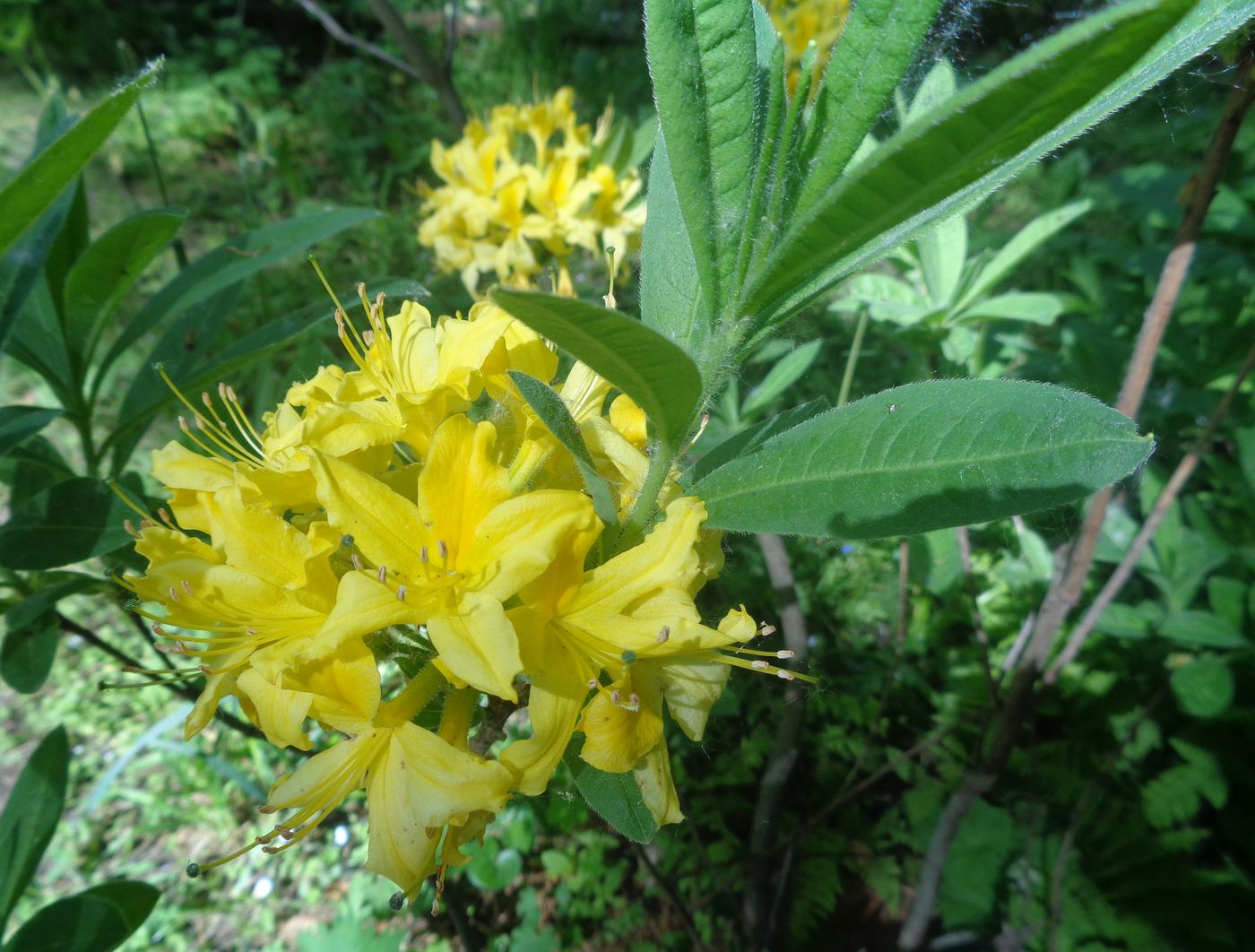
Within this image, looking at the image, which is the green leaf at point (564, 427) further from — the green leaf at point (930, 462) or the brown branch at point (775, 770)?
the brown branch at point (775, 770)

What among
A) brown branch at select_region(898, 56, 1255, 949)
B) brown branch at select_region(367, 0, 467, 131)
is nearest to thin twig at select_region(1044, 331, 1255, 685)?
brown branch at select_region(898, 56, 1255, 949)

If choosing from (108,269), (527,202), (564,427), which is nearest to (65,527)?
(108,269)

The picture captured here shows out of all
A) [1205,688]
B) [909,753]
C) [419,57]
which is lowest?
[1205,688]

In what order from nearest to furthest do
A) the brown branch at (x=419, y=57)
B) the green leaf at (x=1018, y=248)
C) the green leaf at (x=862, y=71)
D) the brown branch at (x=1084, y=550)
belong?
the green leaf at (x=862, y=71) → the brown branch at (x=1084, y=550) → the green leaf at (x=1018, y=248) → the brown branch at (x=419, y=57)

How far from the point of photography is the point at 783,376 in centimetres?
176

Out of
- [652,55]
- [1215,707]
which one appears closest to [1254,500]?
[1215,707]

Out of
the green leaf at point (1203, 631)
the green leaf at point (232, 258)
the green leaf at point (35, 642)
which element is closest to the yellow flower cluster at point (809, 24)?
the green leaf at point (232, 258)

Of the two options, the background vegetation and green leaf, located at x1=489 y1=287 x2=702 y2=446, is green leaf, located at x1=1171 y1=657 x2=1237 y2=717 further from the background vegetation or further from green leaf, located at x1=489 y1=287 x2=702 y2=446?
green leaf, located at x1=489 y1=287 x2=702 y2=446

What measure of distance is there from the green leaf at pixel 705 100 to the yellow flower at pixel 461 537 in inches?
10.2

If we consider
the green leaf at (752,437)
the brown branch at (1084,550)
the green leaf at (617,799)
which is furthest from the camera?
the brown branch at (1084,550)

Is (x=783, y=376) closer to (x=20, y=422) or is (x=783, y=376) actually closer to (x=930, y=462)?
(x=930, y=462)

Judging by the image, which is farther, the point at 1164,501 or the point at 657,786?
the point at 1164,501

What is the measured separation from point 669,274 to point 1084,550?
0.95 m

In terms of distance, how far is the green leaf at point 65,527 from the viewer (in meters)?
0.97
